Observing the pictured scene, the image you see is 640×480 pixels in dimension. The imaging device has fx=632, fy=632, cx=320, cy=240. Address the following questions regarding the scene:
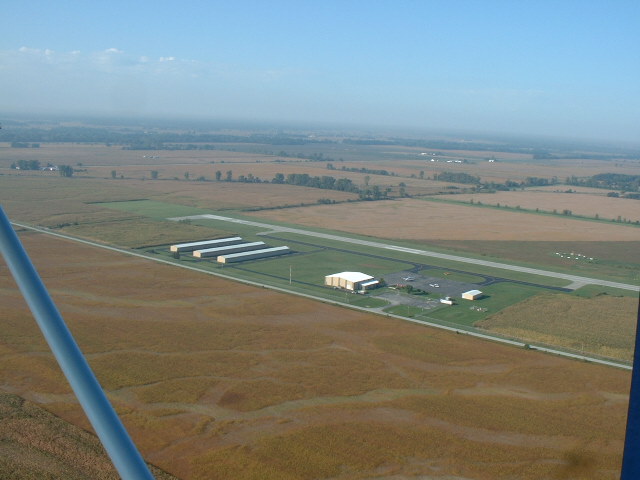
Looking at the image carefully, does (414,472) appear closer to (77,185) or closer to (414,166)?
(77,185)

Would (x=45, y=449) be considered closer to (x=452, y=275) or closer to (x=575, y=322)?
(x=575, y=322)

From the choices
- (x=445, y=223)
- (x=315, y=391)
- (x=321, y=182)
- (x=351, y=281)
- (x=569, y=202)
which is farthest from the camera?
(x=321, y=182)

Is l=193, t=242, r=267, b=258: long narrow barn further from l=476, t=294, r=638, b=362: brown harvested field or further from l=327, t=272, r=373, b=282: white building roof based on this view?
l=476, t=294, r=638, b=362: brown harvested field

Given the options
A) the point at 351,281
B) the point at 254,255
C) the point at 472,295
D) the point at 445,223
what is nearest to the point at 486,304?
the point at 472,295

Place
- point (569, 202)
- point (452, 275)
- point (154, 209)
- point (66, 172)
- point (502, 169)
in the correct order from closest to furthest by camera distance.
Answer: point (452, 275) < point (154, 209) < point (569, 202) < point (66, 172) < point (502, 169)

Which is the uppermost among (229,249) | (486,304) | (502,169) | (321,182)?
(502,169)

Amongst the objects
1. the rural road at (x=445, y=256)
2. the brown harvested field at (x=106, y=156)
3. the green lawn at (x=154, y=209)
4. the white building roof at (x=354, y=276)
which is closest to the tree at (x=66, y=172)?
the brown harvested field at (x=106, y=156)

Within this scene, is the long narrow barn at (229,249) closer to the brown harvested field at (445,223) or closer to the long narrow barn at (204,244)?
the long narrow barn at (204,244)
